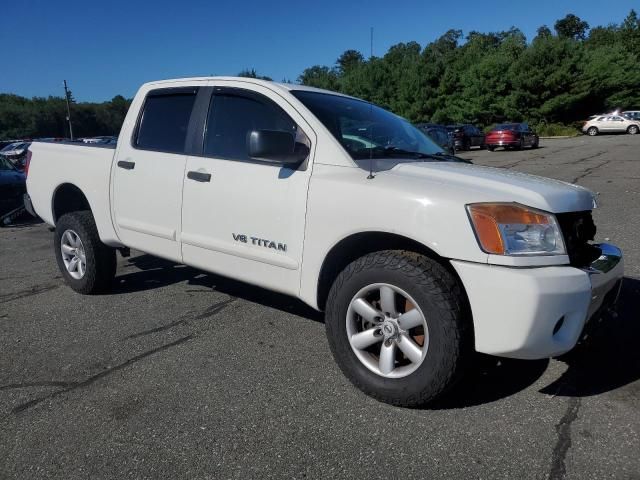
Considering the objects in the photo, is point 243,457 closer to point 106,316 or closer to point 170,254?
point 170,254

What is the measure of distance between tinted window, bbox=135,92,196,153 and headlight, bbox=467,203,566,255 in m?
2.40

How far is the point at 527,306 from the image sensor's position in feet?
7.95

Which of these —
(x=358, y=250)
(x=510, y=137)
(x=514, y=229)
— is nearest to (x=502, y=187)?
(x=514, y=229)

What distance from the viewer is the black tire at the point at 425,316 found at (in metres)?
2.60

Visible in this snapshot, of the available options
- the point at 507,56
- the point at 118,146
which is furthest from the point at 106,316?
the point at 507,56

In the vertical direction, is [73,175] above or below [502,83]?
below

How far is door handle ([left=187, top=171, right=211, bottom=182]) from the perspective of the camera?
367 cm

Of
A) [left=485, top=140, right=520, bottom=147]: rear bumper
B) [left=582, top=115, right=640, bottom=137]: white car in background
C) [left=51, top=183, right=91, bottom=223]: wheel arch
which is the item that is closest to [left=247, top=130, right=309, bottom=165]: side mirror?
[left=51, top=183, right=91, bottom=223]: wheel arch

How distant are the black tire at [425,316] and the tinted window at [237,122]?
3.82 ft

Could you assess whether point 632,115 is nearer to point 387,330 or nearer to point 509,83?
point 509,83

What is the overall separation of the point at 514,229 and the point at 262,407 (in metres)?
1.63

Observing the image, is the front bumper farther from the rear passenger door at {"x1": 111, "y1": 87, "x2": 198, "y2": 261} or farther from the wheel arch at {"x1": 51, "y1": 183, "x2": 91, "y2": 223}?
the wheel arch at {"x1": 51, "y1": 183, "x2": 91, "y2": 223}

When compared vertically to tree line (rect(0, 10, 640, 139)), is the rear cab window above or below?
below

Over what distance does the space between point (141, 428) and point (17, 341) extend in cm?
183
